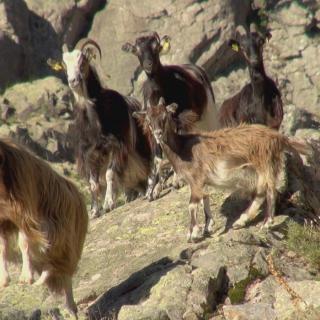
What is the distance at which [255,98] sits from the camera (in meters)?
12.5

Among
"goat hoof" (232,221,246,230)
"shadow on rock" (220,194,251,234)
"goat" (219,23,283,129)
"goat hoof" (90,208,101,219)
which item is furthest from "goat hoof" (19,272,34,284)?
"goat" (219,23,283,129)

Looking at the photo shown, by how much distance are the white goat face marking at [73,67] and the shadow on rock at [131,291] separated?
147 inches

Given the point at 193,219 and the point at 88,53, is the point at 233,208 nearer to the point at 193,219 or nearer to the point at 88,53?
the point at 193,219

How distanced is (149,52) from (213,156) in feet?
10.2

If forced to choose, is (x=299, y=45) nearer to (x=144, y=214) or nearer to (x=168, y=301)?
(x=144, y=214)

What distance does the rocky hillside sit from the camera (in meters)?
8.59

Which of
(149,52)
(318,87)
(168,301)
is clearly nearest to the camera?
(168,301)

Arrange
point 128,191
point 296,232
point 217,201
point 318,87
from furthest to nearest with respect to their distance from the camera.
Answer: point 318,87, point 128,191, point 217,201, point 296,232

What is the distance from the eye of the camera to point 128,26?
27375 millimetres

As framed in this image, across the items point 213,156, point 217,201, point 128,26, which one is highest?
point 213,156

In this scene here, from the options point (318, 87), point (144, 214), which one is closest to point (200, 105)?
point (144, 214)

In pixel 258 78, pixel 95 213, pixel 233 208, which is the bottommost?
pixel 95 213

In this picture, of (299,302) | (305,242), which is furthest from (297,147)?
(299,302)

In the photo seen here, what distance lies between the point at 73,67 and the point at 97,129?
808 millimetres
